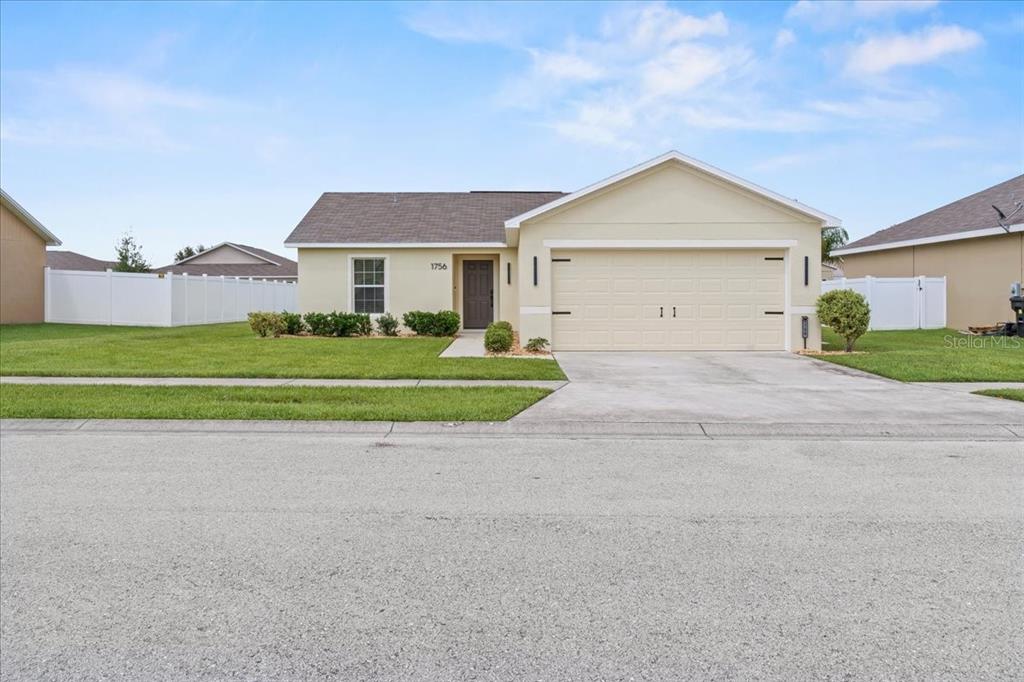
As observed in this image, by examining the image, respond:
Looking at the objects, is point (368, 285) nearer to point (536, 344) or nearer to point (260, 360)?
point (536, 344)

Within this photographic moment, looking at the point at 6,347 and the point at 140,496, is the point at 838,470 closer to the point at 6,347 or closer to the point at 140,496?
the point at 140,496

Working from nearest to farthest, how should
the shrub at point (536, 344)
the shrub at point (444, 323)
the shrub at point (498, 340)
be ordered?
the shrub at point (498, 340), the shrub at point (536, 344), the shrub at point (444, 323)

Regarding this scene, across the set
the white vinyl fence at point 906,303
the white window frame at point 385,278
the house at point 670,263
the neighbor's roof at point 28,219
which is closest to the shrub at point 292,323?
the white window frame at point 385,278

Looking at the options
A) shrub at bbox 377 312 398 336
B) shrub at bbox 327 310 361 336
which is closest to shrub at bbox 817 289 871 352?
shrub at bbox 377 312 398 336

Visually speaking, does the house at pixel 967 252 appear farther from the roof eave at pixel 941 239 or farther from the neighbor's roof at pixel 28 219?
the neighbor's roof at pixel 28 219

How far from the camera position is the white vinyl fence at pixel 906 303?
25.2 metres

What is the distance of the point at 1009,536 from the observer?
15.4 feet

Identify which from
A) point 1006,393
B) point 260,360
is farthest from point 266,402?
point 1006,393

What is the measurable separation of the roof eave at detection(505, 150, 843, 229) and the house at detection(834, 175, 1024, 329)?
9.16m

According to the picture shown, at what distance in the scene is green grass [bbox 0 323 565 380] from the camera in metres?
12.3

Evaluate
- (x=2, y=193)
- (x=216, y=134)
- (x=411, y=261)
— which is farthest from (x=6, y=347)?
(x=2, y=193)

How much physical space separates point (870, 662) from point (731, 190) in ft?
49.9

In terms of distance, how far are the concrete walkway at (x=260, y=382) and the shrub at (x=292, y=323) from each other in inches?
369

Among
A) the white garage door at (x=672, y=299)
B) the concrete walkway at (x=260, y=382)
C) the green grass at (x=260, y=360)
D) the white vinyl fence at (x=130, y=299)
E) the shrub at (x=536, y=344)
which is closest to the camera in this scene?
the concrete walkway at (x=260, y=382)
